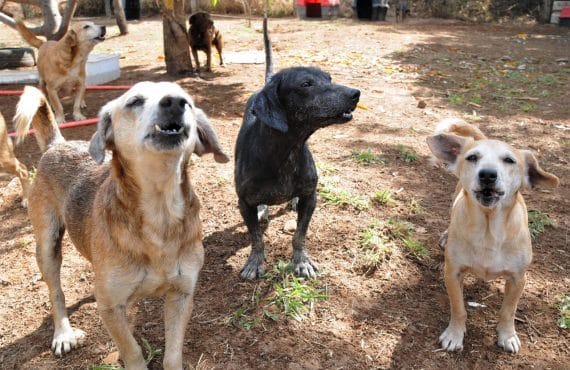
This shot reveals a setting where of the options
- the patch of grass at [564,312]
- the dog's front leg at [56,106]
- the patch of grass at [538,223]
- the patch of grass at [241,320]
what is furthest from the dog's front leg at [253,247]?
the dog's front leg at [56,106]

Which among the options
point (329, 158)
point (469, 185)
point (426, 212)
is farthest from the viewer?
point (329, 158)

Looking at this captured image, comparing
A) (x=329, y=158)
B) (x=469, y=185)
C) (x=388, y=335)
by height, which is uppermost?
(x=469, y=185)

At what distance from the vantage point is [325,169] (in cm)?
554

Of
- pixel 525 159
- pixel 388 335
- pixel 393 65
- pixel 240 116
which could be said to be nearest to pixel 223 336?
pixel 388 335

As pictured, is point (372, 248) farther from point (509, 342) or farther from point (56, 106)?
point (56, 106)

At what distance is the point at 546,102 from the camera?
8023 mm

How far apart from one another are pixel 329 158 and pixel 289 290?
8.41 ft

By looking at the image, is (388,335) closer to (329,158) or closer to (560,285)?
(560,285)

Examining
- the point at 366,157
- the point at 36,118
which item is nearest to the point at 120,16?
the point at 366,157

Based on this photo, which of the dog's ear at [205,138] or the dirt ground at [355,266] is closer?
the dog's ear at [205,138]

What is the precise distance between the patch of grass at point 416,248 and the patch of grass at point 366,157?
5.69ft

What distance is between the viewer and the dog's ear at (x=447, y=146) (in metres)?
3.38

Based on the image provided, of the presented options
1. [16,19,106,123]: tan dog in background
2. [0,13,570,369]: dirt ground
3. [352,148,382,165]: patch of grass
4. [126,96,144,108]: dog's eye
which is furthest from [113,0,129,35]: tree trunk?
[126,96,144,108]: dog's eye

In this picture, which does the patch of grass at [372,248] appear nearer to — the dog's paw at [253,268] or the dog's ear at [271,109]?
the dog's paw at [253,268]
